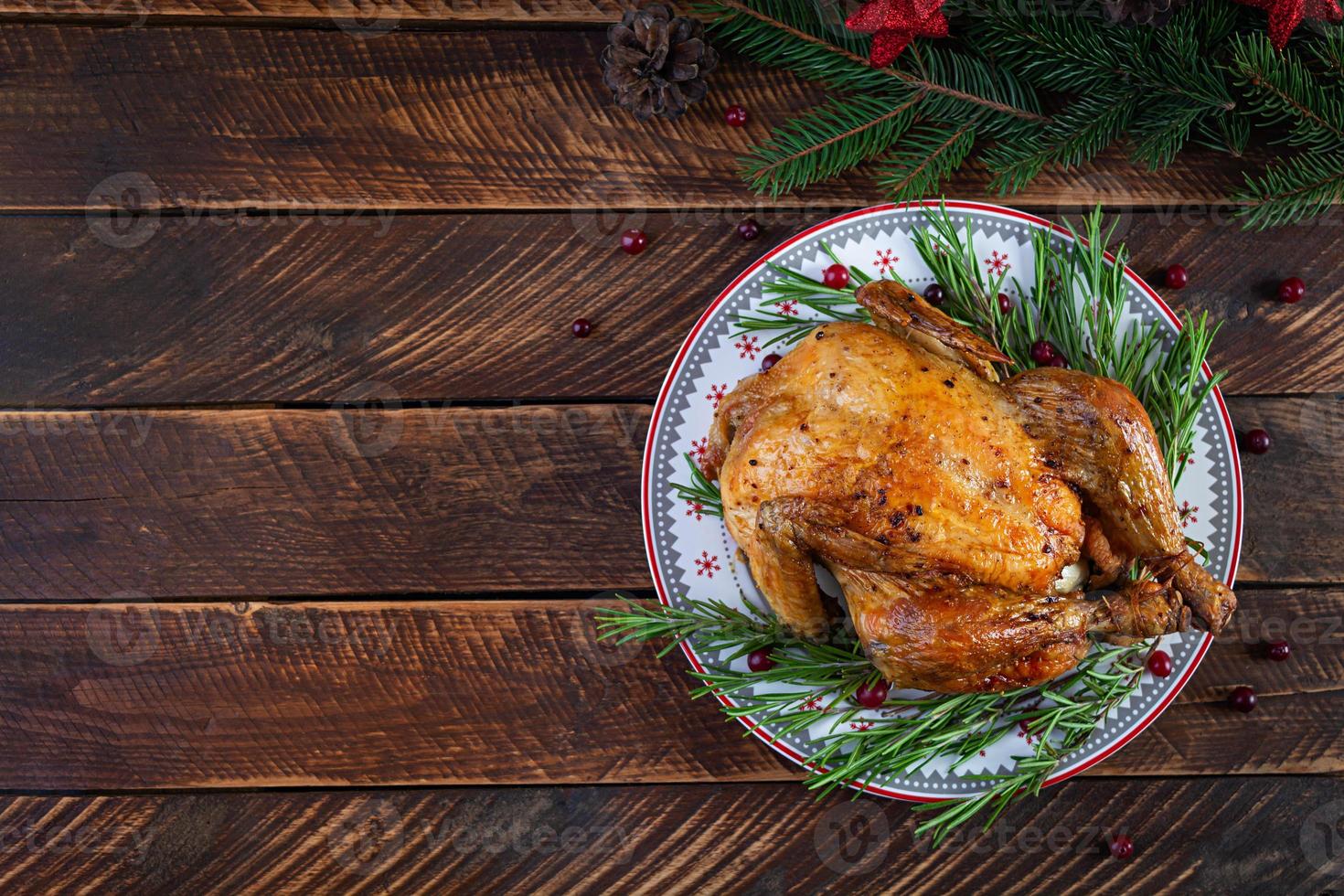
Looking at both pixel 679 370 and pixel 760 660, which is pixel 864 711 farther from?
pixel 679 370

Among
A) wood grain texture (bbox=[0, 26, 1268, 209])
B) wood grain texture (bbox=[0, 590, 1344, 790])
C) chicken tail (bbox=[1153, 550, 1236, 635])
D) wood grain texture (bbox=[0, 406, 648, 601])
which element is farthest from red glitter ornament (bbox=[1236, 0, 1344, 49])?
wood grain texture (bbox=[0, 406, 648, 601])

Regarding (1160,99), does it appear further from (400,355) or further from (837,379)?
(400,355)

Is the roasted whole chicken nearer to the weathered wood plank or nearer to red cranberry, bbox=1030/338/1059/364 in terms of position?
red cranberry, bbox=1030/338/1059/364

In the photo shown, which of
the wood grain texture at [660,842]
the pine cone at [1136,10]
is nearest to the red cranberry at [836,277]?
the pine cone at [1136,10]

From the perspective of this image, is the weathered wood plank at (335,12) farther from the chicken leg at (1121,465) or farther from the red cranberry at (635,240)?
the chicken leg at (1121,465)

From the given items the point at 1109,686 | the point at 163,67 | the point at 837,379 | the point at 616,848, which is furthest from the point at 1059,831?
the point at 163,67
